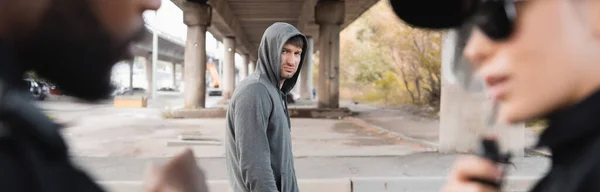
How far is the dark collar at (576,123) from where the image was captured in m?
0.75

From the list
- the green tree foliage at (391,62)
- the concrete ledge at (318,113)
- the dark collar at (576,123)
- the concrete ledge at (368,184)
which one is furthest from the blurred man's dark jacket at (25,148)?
the concrete ledge at (318,113)

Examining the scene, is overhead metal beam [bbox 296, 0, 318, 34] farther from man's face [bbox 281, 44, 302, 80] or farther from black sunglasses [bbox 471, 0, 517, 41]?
black sunglasses [bbox 471, 0, 517, 41]

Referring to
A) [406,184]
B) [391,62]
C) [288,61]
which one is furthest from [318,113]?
[288,61]

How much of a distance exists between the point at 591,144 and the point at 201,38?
20.2 metres

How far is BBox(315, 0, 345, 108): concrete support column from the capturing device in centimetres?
2005

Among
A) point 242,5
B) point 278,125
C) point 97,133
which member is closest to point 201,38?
point 242,5

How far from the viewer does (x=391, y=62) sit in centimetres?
3241

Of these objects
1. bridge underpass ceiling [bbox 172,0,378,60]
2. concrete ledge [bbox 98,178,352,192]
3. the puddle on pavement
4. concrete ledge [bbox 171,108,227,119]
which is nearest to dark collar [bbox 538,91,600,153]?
concrete ledge [bbox 98,178,352,192]

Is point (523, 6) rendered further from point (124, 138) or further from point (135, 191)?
point (124, 138)

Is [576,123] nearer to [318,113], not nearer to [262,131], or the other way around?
[262,131]

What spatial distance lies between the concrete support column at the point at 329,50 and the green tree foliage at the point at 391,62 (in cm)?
173

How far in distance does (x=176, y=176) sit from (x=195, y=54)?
19781 millimetres

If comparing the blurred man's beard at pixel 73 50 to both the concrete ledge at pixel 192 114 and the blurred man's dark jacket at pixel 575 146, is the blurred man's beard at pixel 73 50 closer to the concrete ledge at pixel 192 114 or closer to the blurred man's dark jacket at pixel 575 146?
the blurred man's dark jacket at pixel 575 146

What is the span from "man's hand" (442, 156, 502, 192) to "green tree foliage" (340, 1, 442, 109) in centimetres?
793
